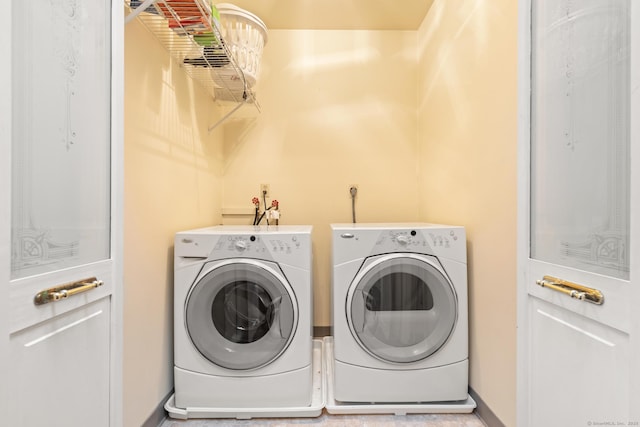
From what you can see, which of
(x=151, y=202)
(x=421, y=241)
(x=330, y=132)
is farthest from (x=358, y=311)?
(x=330, y=132)

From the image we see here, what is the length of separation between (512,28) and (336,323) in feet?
4.91

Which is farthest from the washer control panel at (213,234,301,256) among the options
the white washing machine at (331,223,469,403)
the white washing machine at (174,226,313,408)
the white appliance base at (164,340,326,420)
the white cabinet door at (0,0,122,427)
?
the white appliance base at (164,340,326,420)

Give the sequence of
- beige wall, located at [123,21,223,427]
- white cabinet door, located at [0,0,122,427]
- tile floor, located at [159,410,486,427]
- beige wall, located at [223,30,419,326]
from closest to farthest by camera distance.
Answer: white cabinet door, located at [0,0,122,427] → beige wall, located at [123,21,223,427] → tile floor, located at [159,410,486,427] → beige wall, located at [223,30,419,326]

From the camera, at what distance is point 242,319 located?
156 cm

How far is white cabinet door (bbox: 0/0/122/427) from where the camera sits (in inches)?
26.0

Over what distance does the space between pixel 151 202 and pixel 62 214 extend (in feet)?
2.15

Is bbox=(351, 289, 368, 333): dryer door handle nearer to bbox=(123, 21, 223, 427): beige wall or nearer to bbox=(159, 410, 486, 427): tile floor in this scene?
bbox=(159, 410, 486, 427): tile floor

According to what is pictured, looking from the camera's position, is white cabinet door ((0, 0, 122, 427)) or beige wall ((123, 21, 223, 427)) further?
beige wall ((123, 21, 223, 427))

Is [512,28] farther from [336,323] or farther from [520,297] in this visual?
[336,323]

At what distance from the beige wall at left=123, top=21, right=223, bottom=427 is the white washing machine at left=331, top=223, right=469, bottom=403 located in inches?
33.5

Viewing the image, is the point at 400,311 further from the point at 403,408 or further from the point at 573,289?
the point at 573,289

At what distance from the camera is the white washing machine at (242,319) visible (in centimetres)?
154

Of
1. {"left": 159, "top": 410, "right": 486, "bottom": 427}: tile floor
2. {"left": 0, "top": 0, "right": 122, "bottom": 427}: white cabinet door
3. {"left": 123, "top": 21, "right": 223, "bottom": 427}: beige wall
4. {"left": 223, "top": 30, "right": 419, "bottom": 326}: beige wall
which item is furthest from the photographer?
{"left": 223, "top": 30, "right": 419, "bottom": 326}: beige wall

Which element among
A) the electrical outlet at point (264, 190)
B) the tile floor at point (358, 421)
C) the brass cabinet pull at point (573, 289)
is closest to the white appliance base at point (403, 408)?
the tile floor at point (358, 421)
